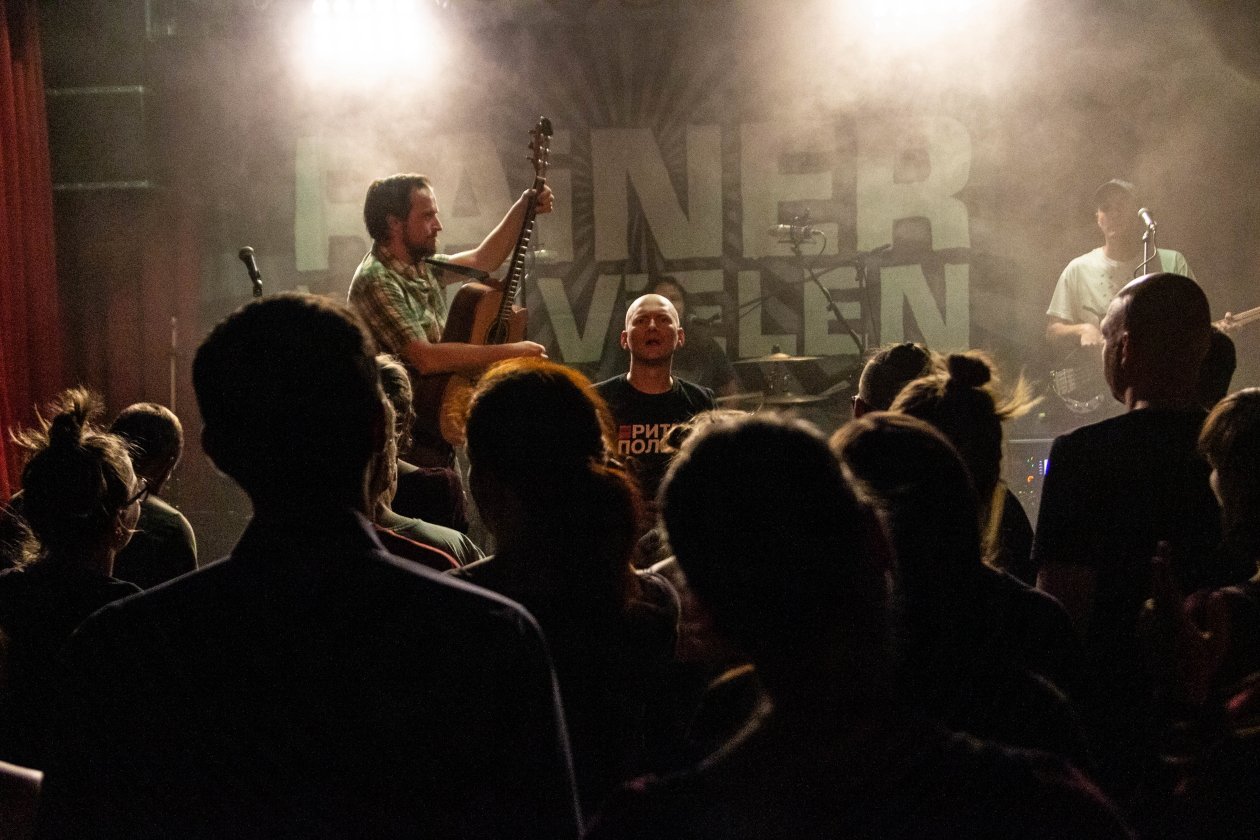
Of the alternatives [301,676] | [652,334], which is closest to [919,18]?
[652,334]

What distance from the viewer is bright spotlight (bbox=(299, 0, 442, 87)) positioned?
8.14 meters

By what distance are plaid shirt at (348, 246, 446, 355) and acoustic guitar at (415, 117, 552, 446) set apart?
134 millimetres

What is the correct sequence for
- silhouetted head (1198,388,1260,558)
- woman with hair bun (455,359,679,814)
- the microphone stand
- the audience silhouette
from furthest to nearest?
the microphone stand → silhouetted head (1198,388,1260,558) → woman with hair bun (455,359,679,814) → the audience silhouette

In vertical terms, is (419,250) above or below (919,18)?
below

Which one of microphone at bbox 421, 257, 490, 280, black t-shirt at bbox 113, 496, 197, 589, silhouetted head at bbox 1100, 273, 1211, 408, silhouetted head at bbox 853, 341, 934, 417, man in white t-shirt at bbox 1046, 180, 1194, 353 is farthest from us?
man in white t-shirt at bbox 1046, 180, 1194, 353

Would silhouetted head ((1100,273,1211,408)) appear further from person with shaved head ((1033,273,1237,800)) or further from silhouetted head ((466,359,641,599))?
silhouetted head ((466,359,641,599))

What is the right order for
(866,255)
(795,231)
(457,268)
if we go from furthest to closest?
(866,255) → (795,231) → (457,268)

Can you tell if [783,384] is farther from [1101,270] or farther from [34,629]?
[34,629]

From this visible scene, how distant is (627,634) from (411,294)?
338 cm

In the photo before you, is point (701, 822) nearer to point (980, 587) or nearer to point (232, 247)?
point (980, 587)

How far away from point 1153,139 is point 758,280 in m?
2.90

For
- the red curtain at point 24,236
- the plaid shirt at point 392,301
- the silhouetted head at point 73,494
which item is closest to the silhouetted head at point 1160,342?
the silhouetted head at point 73,494

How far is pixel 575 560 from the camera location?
1734 millimetres

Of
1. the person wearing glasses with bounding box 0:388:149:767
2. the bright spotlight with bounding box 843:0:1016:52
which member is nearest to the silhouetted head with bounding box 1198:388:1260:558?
the person wearing glasses with bounding box 0:388:149:767
